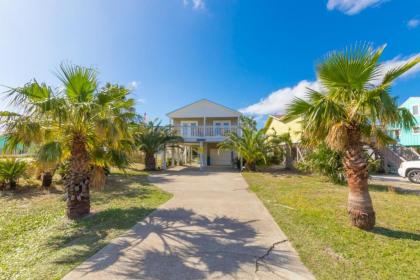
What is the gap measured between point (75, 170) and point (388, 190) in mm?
11613

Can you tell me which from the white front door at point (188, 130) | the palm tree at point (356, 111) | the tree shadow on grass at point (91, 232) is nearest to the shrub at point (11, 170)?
the tree shadow on grass at point (91, 232)

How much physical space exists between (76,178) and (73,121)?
59.1 inches

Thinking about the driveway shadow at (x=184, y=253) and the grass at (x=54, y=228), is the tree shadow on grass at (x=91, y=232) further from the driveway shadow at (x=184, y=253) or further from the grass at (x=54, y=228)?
the driveway shadow at (x=184, y=253)

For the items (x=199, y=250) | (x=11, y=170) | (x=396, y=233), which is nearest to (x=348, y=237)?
(x=396, y=233)

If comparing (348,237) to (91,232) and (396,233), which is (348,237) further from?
(91,232)

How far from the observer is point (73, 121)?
4.95m

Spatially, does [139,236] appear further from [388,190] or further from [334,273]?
[388,190]

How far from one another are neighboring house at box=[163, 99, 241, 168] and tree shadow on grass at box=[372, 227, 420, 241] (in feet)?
43.3

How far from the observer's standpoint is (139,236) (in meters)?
4.16

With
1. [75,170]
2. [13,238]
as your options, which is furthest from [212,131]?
[13,238]

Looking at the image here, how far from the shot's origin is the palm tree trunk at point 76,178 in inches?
209

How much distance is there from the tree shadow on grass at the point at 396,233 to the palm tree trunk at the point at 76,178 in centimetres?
692

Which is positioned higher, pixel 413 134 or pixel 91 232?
pixel 413 134

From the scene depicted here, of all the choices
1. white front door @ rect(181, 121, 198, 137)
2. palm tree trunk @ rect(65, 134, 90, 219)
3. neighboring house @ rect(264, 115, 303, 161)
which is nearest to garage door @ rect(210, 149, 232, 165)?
neighboring house @ rect(264, 115, 303, 161)
